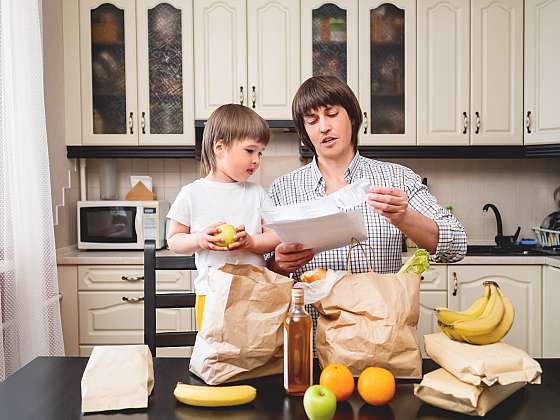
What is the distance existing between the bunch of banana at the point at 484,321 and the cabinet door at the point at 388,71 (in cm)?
224

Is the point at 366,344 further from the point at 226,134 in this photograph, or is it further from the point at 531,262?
the point at 531,262

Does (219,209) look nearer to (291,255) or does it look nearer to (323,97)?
(291,255)

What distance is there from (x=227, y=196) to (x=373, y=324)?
26.9 inches

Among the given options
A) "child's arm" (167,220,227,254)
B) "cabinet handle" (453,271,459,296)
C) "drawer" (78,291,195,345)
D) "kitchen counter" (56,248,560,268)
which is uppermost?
"child's arm" (167,220,227,254)

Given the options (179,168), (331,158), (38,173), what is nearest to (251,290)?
(331,158)

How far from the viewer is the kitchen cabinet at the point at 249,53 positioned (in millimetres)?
3209

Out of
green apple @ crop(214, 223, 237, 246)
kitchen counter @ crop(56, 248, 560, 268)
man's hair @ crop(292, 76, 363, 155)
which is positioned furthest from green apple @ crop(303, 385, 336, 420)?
kitchen counter @ crop(56, 248, 560, 268)

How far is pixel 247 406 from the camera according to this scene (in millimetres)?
1066

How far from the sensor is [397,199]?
1328 millimetres

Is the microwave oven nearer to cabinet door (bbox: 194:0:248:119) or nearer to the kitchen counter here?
the kitchen counter

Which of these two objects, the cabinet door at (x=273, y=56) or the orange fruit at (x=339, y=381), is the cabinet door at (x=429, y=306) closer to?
the cabinet door at (x=273, y=56)

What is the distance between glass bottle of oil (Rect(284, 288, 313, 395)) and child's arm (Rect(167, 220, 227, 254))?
32cm

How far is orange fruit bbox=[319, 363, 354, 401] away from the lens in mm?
1046

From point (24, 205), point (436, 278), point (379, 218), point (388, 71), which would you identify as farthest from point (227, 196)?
point (388, 71)
